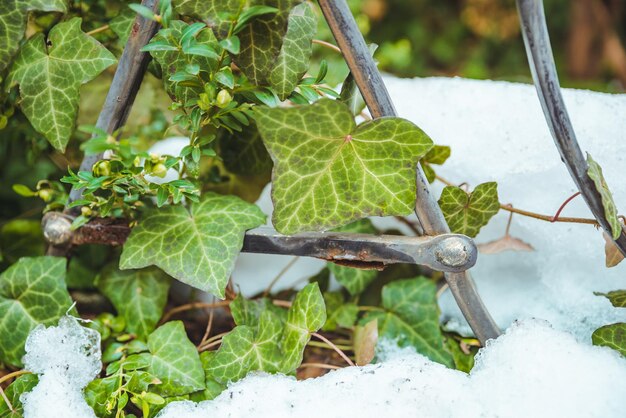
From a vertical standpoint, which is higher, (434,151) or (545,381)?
(434,151)

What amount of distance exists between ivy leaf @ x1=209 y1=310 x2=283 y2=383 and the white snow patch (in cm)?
15

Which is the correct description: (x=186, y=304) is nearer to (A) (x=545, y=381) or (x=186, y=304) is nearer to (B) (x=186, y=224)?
(B) (x=186, y=224)

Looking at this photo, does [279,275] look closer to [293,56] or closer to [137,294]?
[137,294]

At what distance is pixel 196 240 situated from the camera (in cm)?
66

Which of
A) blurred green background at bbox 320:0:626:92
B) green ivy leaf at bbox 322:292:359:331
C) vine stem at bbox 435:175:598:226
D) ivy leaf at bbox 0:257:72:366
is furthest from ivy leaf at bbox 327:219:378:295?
blurred green background at bbox 320:0:626:92

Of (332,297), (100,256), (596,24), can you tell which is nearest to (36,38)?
(100,256)

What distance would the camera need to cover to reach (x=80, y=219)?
0.67 meters

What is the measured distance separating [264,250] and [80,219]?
0.72ft

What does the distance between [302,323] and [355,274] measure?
16cm

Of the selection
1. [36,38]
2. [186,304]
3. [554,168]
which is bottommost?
[186,304]

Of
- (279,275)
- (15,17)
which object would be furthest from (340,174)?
(15,17)

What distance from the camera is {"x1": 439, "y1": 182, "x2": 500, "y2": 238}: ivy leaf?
26.2 inches

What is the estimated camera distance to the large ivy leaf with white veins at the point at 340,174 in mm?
568

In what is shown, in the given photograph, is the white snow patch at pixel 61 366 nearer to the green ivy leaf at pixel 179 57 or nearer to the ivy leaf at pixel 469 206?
the green ivy leaf at pixel 179 57
